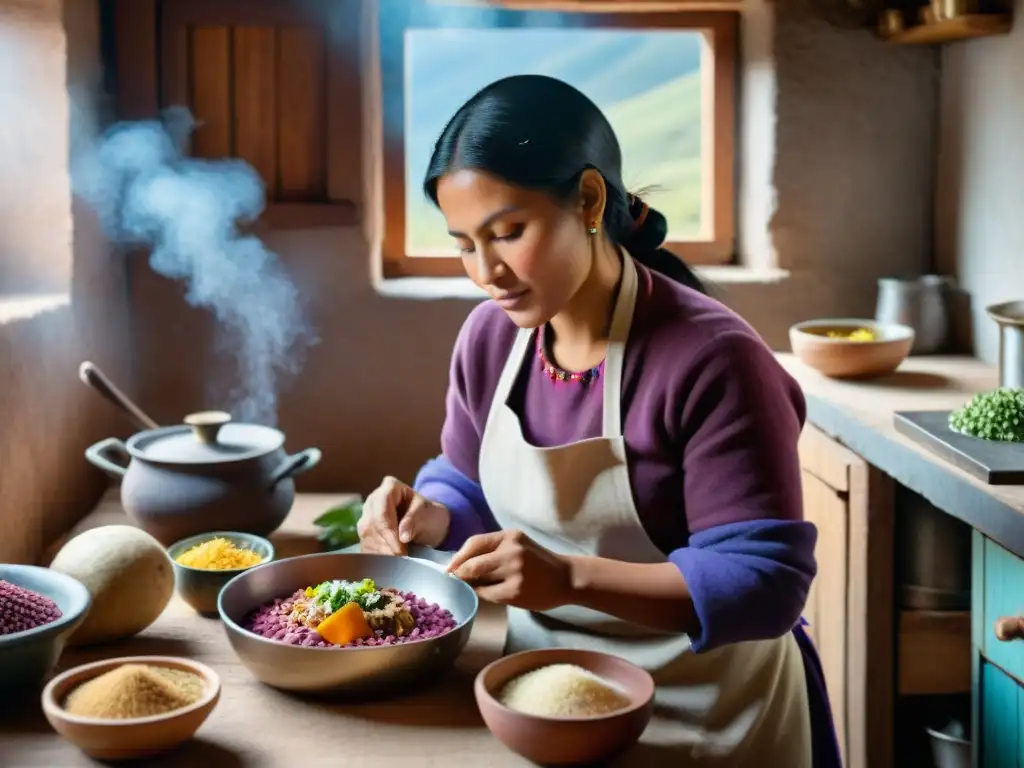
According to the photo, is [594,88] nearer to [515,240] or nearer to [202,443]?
[202,443]

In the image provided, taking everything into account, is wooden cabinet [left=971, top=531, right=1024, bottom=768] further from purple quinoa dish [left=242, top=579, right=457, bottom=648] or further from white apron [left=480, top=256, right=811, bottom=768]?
purple quinoa dish [left=242, top=579, right=457, bottom=648]

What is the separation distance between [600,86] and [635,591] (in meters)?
2.02

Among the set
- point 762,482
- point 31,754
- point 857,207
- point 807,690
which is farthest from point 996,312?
point 31,754

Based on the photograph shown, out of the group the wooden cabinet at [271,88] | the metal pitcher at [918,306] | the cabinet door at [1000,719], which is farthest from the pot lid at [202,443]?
the metal pitcher at [918,306]

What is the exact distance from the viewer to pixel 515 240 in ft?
4.94

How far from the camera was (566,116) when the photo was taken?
154 centimetres

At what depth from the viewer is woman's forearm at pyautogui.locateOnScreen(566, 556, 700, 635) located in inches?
56.8

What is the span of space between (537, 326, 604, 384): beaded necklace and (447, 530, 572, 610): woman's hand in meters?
0.32

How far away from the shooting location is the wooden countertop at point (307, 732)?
53.0 inches

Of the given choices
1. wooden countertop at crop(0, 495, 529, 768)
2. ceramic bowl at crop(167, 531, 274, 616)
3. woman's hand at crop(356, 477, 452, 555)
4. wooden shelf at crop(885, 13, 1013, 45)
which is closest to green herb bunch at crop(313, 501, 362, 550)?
ceramic bowl at crop(167, 531, 274, 616)

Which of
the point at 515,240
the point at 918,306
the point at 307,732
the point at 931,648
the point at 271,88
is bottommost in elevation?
Answer: the point at 931,648

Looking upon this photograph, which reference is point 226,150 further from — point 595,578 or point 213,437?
point 595,578

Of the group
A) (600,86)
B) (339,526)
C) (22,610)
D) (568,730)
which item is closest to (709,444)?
(568,730)

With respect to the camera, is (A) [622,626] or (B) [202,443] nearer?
(A) [622,626]
